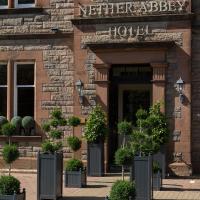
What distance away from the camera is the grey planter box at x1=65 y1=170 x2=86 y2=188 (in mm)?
14023

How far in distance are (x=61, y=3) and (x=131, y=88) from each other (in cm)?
352

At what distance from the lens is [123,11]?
17.2 m

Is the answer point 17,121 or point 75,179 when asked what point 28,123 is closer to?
point 17,121

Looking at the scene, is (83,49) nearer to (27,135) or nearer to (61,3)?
(61,3)

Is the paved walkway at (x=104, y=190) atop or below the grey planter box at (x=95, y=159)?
below

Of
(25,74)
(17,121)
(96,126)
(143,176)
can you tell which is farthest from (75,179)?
(25,74)

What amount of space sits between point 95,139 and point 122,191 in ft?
22.3

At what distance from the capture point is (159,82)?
16.8m

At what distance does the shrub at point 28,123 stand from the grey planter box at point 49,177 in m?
5.83

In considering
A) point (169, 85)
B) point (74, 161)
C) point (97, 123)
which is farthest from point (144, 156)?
point (169, 85)

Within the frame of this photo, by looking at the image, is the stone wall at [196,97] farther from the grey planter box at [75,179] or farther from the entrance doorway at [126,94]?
the grey planter box at [75,179]

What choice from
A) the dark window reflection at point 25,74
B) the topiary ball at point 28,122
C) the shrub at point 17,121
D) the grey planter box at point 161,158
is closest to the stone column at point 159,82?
the grey planter box at point 161,158

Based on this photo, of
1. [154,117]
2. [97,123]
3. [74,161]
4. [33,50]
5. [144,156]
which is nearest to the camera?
[144,156]

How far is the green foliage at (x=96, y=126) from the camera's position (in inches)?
632
